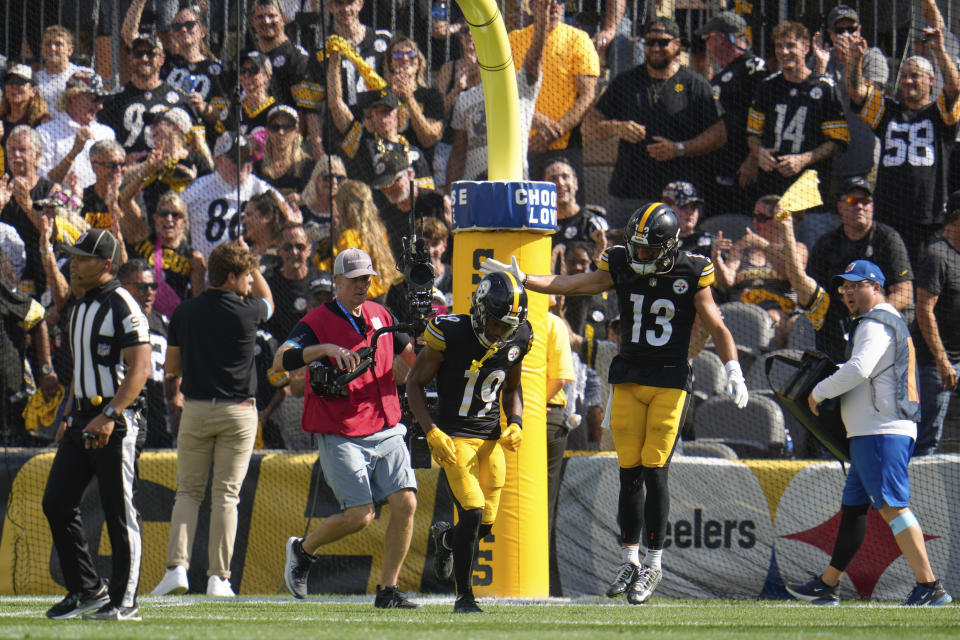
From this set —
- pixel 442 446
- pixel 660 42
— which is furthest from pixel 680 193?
pixel 442 446

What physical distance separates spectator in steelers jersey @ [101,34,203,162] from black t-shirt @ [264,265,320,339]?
204 centimetres

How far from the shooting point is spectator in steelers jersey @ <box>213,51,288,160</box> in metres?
11.1

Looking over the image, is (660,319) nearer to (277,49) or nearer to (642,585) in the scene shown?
(642,585)

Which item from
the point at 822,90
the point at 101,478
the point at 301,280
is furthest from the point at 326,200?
the point at 101,478

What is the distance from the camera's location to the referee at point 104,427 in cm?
586

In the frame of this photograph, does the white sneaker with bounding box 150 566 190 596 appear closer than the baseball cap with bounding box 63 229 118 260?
No

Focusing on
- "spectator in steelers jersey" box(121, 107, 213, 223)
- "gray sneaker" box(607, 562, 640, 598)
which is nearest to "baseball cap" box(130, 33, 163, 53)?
"spectator in steelers jersey" box(121, 107, 213, 223)

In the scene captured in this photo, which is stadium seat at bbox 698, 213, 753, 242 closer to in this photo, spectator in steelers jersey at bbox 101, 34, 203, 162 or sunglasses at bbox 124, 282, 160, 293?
sunglasses at bbox 124, 282, 160, 293

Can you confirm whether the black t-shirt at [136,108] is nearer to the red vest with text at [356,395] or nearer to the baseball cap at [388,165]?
the baseball cap at [388,165]

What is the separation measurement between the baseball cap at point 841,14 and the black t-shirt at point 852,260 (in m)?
1.98

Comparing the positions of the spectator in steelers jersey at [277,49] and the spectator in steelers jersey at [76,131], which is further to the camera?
the spectator in steelers jersey at [277,49]

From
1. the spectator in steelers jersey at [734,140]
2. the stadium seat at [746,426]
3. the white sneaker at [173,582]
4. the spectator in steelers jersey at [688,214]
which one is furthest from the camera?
the spectator in steelers jersey at [734,140]

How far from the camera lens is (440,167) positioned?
36.3 ft

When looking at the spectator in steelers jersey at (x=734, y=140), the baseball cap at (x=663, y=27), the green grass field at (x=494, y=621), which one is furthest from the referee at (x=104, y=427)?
the baseball cap at (x=663, y=27)
